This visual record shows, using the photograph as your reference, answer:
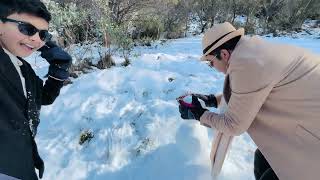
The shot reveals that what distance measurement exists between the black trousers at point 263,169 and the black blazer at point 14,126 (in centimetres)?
120

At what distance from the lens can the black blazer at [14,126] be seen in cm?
154

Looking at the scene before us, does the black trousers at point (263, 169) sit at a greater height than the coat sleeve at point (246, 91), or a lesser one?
lesser

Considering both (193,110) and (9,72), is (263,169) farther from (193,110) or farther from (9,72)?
(9,72)

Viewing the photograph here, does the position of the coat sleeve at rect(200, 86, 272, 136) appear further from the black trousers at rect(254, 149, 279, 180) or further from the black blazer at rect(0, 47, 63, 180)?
the black blazer at rect(0, 47, 63, 180)

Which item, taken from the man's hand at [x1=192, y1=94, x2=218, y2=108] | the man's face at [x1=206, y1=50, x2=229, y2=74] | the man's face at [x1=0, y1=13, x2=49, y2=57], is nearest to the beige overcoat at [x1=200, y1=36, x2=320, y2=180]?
the man's face at [x1=206, y1=50, x2=229, y2=74]

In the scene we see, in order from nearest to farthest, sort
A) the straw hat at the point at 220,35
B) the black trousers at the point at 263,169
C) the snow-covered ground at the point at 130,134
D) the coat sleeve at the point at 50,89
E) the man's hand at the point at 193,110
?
the coat sleeve at the point at 50,89
the straw hat at the point at 220,35
the black trousers at the point at 263,169
the man's hand at the point at 193,110
the snow-covered ground at the point at 130,134

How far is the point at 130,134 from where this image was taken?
3.39 m

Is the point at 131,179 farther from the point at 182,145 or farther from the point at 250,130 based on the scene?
the point at 250,130

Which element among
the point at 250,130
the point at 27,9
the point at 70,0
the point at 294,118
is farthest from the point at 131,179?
the point at 70,0

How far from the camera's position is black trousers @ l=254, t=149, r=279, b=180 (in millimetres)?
2309

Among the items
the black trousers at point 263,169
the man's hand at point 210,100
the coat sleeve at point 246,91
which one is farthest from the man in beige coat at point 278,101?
the man's hand at point 210,100

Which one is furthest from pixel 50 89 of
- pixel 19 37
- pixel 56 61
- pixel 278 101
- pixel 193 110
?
pixel 278 101

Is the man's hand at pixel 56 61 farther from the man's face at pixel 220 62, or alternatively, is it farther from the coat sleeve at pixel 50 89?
the man's face at pixel 220 62

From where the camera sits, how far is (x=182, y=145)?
317 cm
